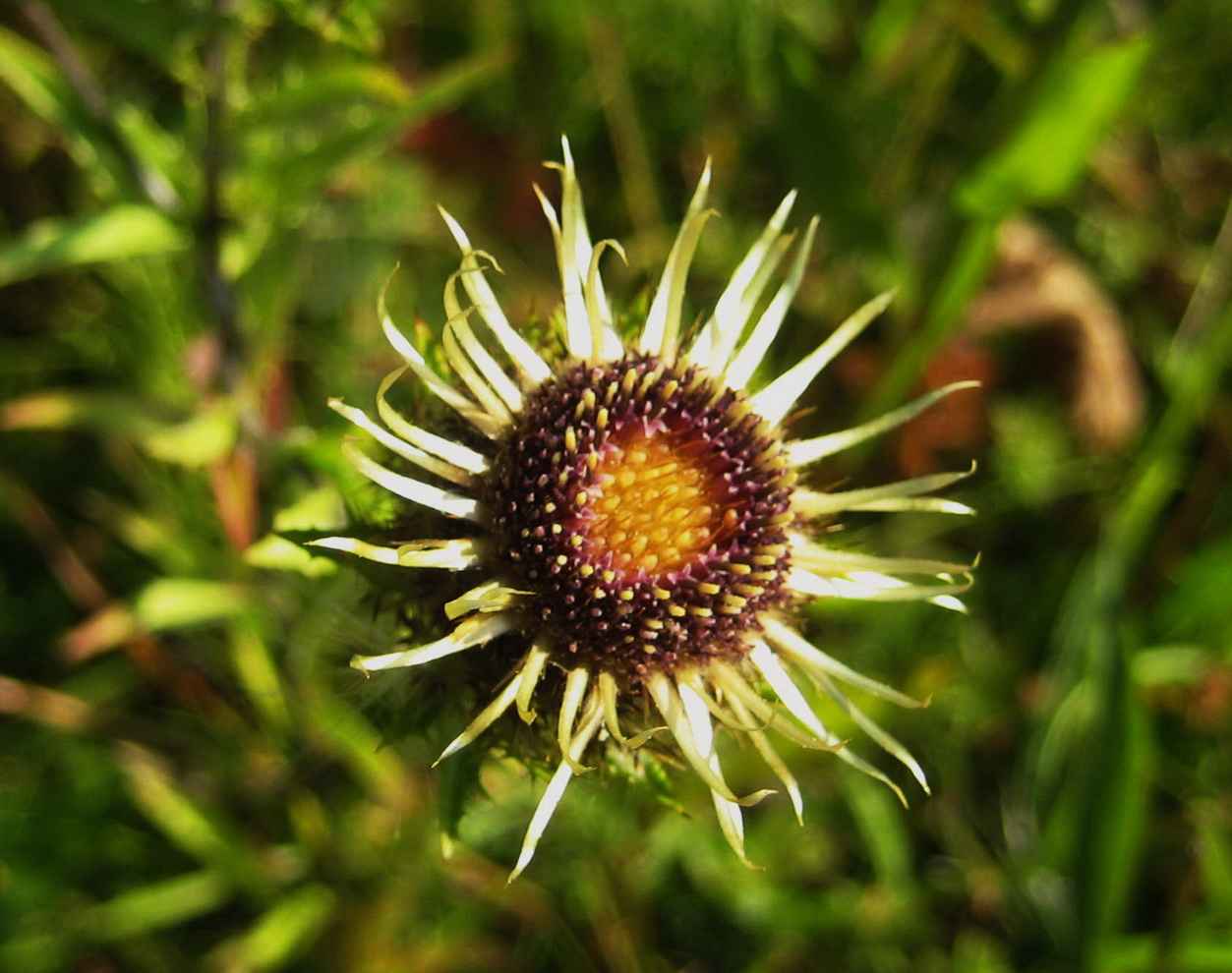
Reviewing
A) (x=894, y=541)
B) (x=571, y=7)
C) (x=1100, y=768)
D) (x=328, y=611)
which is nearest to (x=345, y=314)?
(x=571, y=7)

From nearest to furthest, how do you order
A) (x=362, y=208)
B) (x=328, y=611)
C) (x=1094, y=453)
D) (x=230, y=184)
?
(x=328, y=611)
(x=230, y=184)
(x=362, y=208)
(x=1094, y=453)

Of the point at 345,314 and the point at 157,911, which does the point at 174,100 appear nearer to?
the point at 345,314

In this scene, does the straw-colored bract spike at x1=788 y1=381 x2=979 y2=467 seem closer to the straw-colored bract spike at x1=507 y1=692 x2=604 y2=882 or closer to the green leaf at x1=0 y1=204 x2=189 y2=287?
the straw-colored bract spike at x1=507 y1=692 x2=604 y2=882

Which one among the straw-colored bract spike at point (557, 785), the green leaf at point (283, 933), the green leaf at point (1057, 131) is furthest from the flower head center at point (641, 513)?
the green leaf at point (283, 933)

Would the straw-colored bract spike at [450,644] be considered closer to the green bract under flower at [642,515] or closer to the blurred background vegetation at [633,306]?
the green bract under flower at [642,515]

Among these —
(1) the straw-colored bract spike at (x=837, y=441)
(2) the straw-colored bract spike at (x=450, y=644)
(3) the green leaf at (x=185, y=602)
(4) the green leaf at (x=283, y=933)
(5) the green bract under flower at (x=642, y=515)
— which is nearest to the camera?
(2) the straw-colored bract spike at (x=450, y=644)

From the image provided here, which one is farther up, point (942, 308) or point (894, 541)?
point (942, 308)

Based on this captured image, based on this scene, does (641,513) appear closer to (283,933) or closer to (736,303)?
(736,303)
